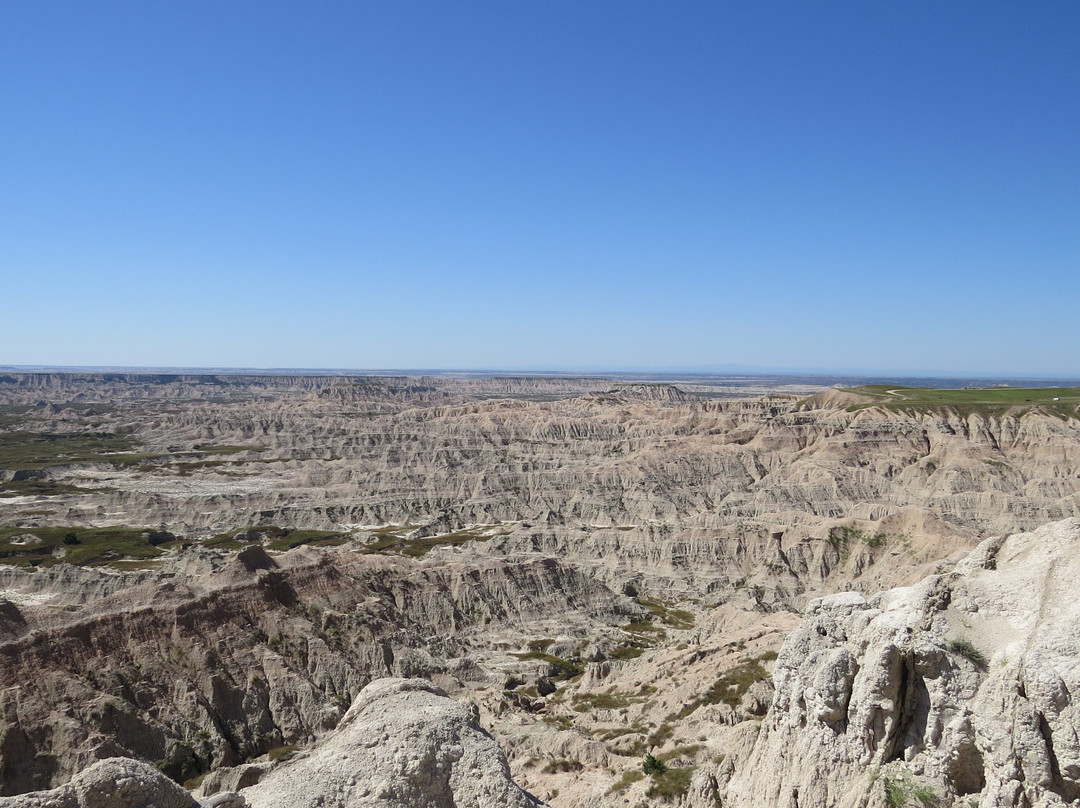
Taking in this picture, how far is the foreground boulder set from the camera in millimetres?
15727

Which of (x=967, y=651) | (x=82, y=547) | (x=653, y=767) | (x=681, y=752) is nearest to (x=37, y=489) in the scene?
(x=82, y=547)

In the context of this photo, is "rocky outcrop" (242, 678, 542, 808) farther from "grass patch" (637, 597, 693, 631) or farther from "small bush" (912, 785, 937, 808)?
"grass patch" (637, 597, 693, 631)

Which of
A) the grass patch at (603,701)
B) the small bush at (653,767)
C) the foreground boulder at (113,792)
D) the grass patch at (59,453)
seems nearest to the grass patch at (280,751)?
the grass patch at (603,701)

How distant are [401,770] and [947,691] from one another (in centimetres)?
1496

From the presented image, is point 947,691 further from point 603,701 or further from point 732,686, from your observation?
point 603,701

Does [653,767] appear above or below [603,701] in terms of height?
above

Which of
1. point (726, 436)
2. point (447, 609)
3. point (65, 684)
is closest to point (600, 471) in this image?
point (726, 436)

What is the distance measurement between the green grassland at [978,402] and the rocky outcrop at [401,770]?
131 meters

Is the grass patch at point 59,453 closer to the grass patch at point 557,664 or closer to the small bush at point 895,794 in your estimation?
the grass patch at point 557,664

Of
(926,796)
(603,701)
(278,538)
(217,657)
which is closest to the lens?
(926,796)

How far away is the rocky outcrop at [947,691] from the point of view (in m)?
13.4

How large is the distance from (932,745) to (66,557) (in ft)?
295

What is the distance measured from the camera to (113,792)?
1627 centimetres

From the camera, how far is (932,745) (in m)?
15.3
